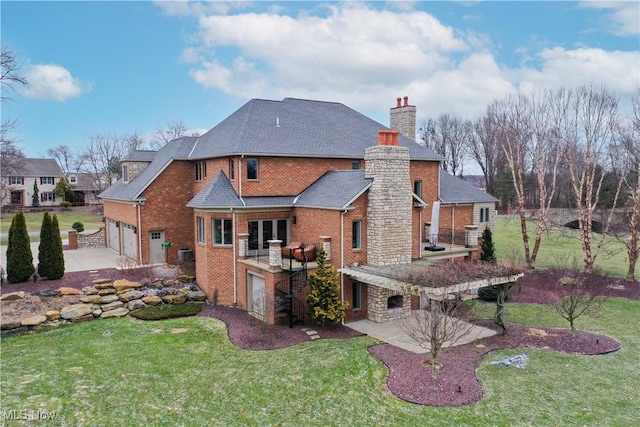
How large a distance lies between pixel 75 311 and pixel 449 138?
54.6 meters

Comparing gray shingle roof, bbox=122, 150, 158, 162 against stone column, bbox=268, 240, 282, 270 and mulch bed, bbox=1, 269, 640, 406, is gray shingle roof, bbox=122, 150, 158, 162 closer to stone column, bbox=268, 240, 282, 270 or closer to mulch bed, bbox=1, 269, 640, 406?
mulch bed, bbox=1, 269, 640, 406

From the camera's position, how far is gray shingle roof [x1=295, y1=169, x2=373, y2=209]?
1702 cm

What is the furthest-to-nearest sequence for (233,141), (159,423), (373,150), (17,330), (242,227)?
(233,141), (242,227), (373,150), (17,330), (159,423)

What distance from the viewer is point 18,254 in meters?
18.9

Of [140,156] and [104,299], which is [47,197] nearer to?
[140,156]

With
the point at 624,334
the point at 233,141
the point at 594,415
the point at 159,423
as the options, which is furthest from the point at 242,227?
the point at 624,334

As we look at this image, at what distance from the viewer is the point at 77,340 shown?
14.5 metres

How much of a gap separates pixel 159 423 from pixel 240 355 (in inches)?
160

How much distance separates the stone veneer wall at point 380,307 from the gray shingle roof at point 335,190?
3668mm

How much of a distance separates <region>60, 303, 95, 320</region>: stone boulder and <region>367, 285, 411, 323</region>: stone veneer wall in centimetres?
1085

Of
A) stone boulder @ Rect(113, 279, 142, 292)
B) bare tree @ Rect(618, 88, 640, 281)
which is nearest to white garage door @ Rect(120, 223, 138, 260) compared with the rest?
stone boulder @ Rect(113, 279, 142, 292)

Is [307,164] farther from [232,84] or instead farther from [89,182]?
[89,182]

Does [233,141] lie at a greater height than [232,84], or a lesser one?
lesser

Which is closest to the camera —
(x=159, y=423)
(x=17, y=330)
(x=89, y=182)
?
(x=159, y=423)
